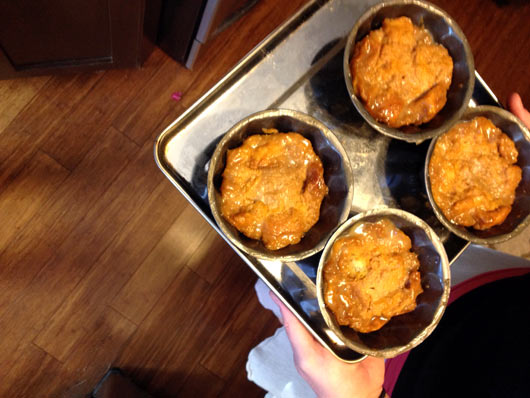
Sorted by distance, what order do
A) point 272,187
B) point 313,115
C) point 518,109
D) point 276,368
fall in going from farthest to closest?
point 276,368 < point 518,109 < point 313,115 < point 272,187

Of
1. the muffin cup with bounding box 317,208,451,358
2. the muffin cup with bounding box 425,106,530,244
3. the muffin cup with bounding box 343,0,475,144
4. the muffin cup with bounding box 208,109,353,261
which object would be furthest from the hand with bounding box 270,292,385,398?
the muffin cup with bounding box 343,0,475,144

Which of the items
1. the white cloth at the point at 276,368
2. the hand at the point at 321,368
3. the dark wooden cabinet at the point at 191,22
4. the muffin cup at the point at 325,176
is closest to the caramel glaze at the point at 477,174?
the muffin cup at the point at 325,176

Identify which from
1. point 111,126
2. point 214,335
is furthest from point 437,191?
point 111,126

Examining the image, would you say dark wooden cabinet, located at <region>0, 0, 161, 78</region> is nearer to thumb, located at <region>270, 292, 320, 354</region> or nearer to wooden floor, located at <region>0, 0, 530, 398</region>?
wooden floor, located at <region>0, 0, 530, 398</region>

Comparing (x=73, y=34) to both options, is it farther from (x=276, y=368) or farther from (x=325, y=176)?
(x=276, y=368)

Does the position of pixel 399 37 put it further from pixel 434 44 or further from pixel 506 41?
pixel 506 41

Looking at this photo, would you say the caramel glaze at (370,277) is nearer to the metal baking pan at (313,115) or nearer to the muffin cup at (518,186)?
the metal baking pan at (313,115)

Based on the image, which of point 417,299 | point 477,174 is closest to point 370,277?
point 417,299
